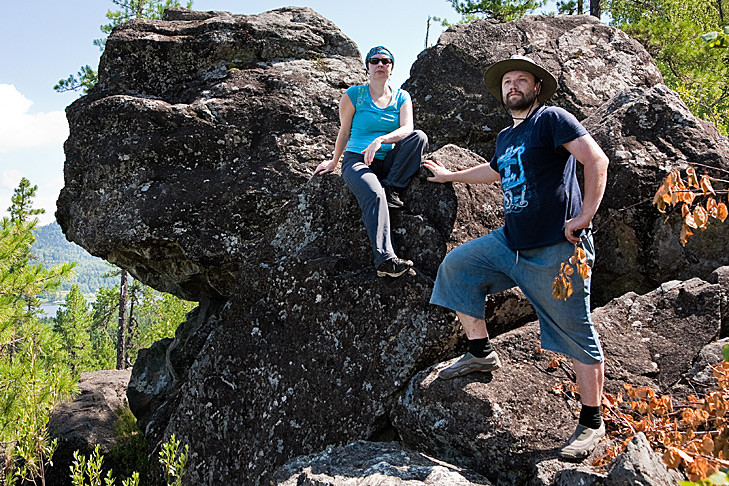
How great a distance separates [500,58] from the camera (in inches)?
401

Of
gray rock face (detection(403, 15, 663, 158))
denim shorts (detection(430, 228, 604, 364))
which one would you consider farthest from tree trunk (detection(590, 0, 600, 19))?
denim shorts (detection(430, 228, 604, 364))

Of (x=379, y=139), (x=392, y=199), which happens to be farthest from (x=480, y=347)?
(x=379, y=139)

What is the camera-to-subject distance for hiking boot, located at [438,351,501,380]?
17.9 ft

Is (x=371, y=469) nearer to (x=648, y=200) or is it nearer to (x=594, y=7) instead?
(x=648, y=200)

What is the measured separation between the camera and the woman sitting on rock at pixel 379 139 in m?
6.42

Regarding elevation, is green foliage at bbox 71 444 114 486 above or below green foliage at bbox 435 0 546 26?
below

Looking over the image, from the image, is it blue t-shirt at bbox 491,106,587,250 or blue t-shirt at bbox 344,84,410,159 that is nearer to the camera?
blue t-shirt at bbox 491,106,587,250

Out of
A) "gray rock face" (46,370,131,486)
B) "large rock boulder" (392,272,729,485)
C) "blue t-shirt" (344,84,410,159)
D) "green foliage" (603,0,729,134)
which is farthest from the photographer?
"green foliage" (603,0,729,134)

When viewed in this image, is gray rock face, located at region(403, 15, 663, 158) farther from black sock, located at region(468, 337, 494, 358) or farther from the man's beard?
black sock, located at region(468, 337, 494, 358)

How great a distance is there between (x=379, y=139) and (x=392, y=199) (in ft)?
2.28

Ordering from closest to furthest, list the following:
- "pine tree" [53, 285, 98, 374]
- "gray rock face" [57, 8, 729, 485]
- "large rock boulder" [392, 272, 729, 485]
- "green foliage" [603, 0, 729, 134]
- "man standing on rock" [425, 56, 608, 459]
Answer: "man standing on rock" [425, 56, 608, 459] < "large rock boulder" [392, 272, 729, 485] < "gray rock face" [57, 8, 729, 485] < "green foliage" [603, 0, 729, 134] < "pine tree" [53, 285, 98, 374]

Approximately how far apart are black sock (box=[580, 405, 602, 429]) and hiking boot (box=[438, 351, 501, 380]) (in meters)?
0.95

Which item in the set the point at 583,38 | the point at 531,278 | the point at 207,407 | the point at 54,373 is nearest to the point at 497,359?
the point at 531,278

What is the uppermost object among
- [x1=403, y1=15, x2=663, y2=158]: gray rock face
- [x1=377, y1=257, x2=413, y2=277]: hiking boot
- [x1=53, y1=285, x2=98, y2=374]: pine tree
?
[x1=403, y1=15, x2=663, y2=158]: gray rock face
